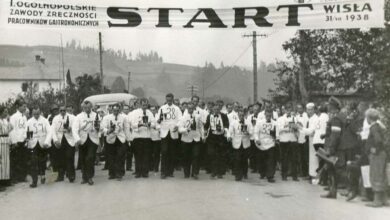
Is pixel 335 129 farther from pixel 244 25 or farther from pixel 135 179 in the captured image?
pixel 135 179

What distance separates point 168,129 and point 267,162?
2239 mm

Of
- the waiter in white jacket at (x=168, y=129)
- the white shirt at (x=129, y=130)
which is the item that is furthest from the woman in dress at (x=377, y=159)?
the white shirt at (x=129, y=130)

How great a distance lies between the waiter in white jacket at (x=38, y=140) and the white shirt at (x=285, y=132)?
4.86 metres

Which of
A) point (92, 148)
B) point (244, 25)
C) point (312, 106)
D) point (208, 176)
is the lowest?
point (208, 176)

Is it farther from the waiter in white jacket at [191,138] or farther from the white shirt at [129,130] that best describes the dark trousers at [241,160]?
the white shirt at [129,130]

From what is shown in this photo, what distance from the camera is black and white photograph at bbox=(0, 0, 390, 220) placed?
737 cm

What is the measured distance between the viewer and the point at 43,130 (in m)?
10.8

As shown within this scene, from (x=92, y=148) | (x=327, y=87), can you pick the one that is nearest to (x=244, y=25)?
(x=92, y=148)

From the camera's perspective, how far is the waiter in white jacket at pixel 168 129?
11500 millimetres

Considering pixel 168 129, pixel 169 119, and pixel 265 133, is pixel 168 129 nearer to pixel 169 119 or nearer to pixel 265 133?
pixel 169 119

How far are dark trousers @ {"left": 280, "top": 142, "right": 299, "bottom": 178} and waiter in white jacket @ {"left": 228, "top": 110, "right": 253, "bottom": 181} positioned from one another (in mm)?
778

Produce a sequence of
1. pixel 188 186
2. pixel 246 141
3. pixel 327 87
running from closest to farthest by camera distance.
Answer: pixel 188 186
pixel 246 141
pixel 327 87

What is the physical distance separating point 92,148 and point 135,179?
1118 mm

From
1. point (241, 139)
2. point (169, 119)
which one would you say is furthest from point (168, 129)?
point (241, 139)
